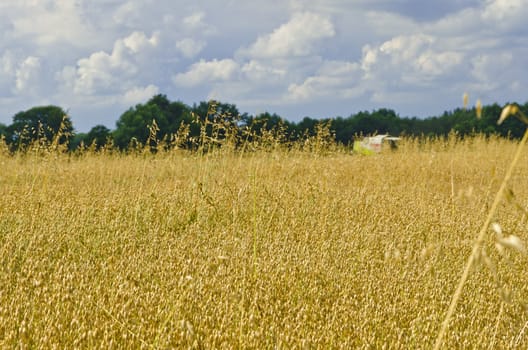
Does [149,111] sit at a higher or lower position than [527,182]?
higher

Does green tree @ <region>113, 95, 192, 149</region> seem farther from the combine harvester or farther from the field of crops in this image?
the field of crops

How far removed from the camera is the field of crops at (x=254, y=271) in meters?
2.44

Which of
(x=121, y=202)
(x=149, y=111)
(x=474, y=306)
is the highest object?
(x=149, y=111)

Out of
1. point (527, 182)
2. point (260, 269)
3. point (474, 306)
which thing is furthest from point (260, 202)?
point (527, 182)

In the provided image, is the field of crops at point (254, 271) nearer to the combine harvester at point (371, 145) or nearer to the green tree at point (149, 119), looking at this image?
the combine harvester at point (371, 145)

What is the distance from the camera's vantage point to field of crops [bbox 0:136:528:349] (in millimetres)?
2441

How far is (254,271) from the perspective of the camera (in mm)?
3463

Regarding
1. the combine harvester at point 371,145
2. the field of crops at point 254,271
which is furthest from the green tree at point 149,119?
the field of crops at point 254,271

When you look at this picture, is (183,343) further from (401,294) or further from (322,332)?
(401,294)

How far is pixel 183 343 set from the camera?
7.70ft

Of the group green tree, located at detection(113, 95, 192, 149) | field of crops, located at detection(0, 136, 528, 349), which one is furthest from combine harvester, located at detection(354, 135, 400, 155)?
green tree, located at detection(113, 95, 192, 149)

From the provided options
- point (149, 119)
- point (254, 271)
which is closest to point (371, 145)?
point (149, 119)

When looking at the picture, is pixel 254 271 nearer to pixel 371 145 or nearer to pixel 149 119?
pixel 371 145

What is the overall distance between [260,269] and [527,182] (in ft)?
26.8
